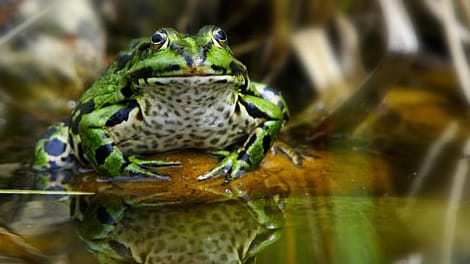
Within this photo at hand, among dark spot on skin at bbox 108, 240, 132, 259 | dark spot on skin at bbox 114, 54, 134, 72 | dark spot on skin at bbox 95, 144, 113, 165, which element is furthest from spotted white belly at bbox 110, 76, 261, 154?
dark spot on skin at bbox 108, 240, 132, 259

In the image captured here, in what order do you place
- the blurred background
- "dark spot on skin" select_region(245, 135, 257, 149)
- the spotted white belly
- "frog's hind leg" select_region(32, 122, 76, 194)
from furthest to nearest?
"frog's hind leg" select_region(32, 122, 76, 194)
"dark spot on skin" select_region(245, 135, 257, 149)
the spotted white belly
the blurred background

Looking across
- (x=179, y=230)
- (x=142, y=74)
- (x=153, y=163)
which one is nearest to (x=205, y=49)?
(x=142, y=74)

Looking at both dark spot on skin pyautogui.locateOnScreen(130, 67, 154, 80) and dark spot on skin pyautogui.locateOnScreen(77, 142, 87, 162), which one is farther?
dark spot on skin pyautogui.locateOnScreen(77, 142, 87, 162)

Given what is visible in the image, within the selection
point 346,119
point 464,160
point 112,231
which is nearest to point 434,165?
point 464,160

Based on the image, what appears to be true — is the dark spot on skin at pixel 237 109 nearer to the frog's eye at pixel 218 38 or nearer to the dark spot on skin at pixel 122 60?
the frog's eye at pixel 218 38

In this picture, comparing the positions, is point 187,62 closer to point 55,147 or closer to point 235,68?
point 235,68

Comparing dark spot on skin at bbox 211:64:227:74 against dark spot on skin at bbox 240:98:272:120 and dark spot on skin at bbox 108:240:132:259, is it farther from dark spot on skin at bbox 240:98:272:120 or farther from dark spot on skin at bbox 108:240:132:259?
dark spot on skin at bbox 108:240:132:259

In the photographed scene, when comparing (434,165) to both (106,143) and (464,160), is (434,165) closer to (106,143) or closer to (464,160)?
(464,160)
